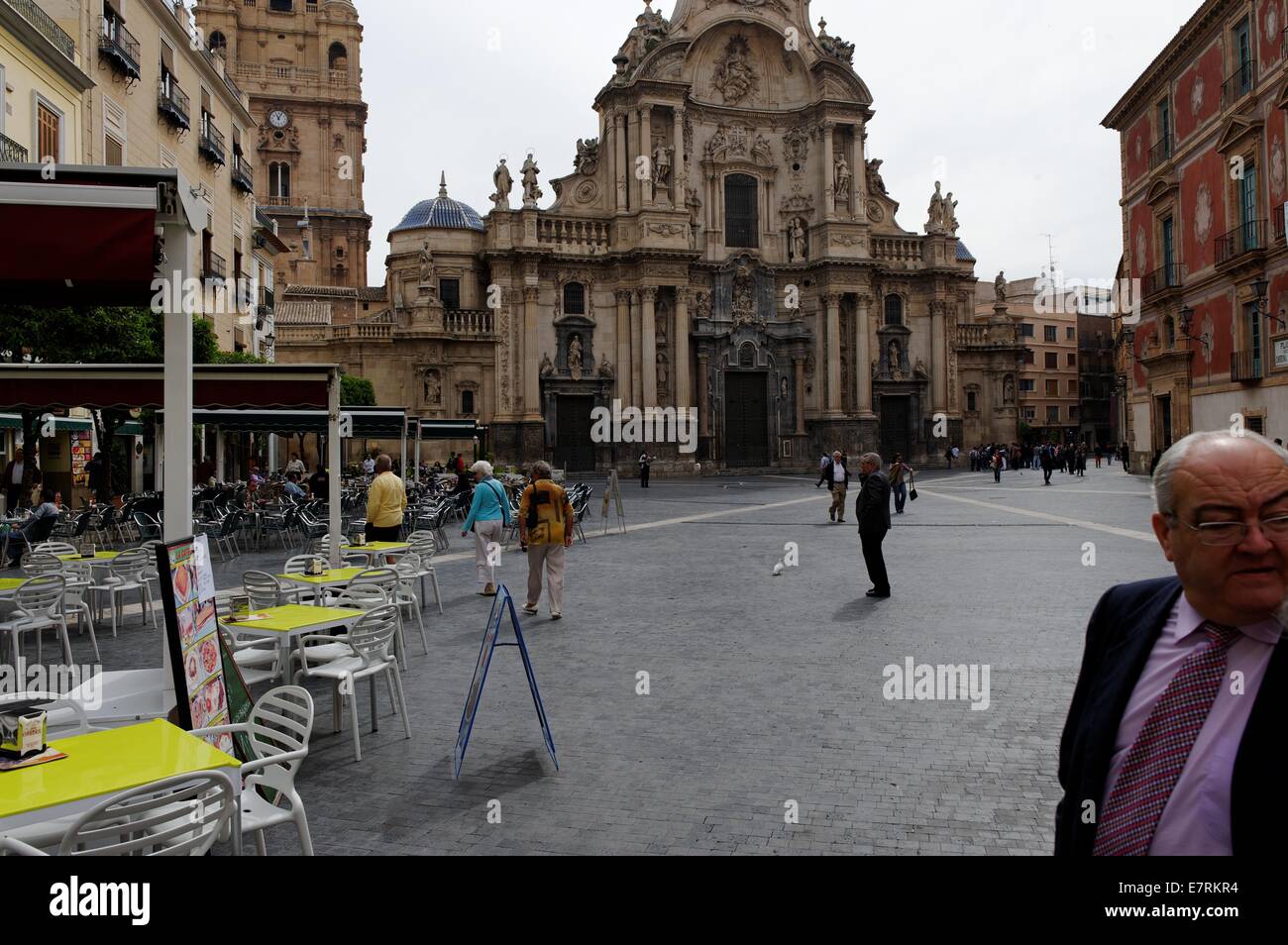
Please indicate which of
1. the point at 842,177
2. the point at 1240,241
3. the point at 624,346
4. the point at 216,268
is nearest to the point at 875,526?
the point at 1240,241

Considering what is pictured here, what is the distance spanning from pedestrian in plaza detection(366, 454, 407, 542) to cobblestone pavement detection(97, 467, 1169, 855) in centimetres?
122

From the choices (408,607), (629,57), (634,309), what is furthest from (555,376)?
(408,607)

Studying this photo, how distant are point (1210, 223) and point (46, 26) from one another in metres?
33.4

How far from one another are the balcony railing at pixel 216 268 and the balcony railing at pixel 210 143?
309cm

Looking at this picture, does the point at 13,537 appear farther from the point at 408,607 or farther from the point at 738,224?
the point at 738,224

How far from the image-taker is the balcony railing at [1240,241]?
2497 centimetres

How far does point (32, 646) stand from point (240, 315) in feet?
81.8

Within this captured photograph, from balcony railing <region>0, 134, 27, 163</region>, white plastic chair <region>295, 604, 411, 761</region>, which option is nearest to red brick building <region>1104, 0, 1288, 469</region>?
white plastic chair <region>295, 604, 411, 761</region>

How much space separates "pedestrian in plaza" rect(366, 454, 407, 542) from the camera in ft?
38.5

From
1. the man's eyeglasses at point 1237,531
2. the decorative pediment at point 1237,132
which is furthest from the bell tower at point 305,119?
the man's eyeglasses at point 1237,531

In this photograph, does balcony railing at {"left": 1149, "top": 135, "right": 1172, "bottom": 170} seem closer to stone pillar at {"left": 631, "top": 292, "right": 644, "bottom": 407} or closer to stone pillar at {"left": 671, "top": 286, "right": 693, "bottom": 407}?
stone pillar at {"left": 671, "top": 286, "right": 693, "bottom": 407}

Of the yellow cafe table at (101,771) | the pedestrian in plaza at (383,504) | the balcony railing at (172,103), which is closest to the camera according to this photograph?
the yellow cafe table at (101,771)

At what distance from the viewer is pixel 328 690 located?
7.26 m

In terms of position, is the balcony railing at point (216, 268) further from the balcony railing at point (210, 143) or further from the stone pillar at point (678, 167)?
the stone pillar at point (678, 167)
